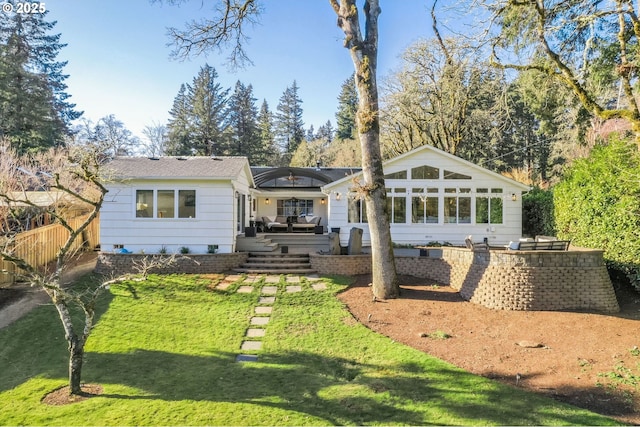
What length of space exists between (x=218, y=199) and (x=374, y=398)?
347 inches

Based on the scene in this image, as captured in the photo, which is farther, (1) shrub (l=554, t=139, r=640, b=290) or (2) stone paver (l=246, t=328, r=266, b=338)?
(1) shrub (l=554, t=139, r=640, b=290)

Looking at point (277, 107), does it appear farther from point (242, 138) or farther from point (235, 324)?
point (235, 324)

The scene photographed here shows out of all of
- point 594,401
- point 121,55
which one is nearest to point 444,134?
point 121,55

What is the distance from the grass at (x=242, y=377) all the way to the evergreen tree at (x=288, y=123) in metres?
39.7

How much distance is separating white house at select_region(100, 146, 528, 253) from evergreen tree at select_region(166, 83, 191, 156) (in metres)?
21.1

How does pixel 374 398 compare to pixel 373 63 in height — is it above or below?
below

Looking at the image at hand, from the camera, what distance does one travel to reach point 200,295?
367 inches

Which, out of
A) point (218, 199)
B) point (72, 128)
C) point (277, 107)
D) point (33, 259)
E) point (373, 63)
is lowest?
point (33, 259)

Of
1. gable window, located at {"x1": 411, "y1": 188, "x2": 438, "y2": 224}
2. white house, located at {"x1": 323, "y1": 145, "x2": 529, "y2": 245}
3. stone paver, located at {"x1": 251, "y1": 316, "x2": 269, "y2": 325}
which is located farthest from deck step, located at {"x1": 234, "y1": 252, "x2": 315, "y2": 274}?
gable window, located at {"x1": 411, "y1": 188, "x2": 438, "y2": 224}

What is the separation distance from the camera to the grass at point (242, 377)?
422 cm

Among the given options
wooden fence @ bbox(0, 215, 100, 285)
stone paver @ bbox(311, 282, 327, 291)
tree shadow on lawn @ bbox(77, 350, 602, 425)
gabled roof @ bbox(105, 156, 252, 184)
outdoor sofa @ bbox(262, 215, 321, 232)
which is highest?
gabled roof @ bbox(105, 156, 252, 184)

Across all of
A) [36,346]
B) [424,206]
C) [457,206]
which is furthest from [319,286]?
[457,206]

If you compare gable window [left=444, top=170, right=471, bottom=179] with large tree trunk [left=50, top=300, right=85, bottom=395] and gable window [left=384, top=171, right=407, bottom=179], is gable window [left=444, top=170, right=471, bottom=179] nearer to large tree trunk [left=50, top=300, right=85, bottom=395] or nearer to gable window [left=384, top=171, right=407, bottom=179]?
gable window [left=384, top=171, right=407, bottom=179]

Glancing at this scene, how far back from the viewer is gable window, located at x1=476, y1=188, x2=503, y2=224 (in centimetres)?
1402
